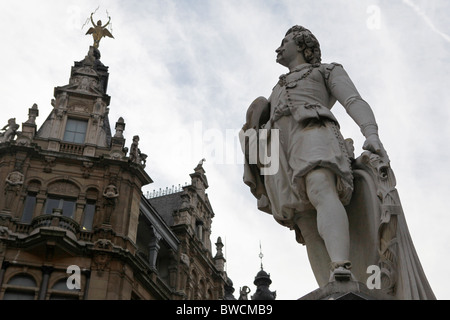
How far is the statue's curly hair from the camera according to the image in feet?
18.6

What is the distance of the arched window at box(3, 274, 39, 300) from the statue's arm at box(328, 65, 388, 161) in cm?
2212

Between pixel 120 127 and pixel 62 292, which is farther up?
pixel 120 127

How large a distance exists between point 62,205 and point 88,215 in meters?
1.32

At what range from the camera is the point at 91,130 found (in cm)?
3027

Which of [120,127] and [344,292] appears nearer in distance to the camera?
[344,292]

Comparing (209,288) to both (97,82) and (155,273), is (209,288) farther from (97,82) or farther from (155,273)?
(97,82)

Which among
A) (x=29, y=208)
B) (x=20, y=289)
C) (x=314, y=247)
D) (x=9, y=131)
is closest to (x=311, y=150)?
(x=314, y=247)

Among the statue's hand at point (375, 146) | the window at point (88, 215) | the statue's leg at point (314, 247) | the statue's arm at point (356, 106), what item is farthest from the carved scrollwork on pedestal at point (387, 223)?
the window at point (88, 215)

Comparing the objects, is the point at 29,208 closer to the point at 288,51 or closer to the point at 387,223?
the point at 288,51

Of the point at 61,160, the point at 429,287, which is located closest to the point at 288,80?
the point at 429,287

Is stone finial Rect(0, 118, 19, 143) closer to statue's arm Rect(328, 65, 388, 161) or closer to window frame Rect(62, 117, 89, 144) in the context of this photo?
window frame Rect(62, 117, 89, 144)

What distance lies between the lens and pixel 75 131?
3027 centimetres
